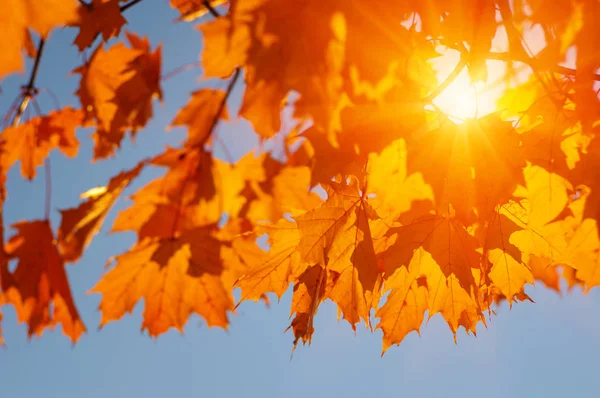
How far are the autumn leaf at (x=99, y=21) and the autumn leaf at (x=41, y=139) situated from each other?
0.91 metres

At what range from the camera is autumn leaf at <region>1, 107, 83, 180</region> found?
7.52 feet

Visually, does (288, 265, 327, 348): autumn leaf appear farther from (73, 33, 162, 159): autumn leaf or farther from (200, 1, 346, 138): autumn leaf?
(73, 33, 162, 159): autumn leaf

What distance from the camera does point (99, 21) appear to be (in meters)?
1.51

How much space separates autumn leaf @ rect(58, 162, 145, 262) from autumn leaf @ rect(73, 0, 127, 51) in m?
0.48

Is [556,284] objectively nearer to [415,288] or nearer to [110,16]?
[415,288]

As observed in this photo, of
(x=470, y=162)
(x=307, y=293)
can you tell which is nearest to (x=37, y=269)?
(x=307, y=293)

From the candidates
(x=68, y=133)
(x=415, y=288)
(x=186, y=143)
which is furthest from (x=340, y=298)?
(x=68, y=133)

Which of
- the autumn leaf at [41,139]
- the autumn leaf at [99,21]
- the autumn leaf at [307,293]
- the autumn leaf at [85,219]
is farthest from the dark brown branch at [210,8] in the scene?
the autumn leaf at [41,139]

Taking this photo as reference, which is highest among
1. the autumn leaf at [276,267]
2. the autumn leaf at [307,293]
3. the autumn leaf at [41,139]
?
the autumn leaf at [41,139]

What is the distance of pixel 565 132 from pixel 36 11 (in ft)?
4.49

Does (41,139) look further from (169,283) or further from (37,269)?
(169,283)

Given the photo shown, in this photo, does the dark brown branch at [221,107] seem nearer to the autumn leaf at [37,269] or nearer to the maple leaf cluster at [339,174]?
the maple leaf cluster at [339,174]

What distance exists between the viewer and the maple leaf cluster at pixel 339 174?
109 centimetres

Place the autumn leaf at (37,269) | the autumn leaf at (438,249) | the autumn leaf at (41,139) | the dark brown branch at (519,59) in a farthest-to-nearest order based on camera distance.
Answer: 1. the autumn leaf at (41,139)
2. the autumn leaf at (37,269)
3. the autumn leaf at (438,249)
4. the dark brown branch at (519,59)
